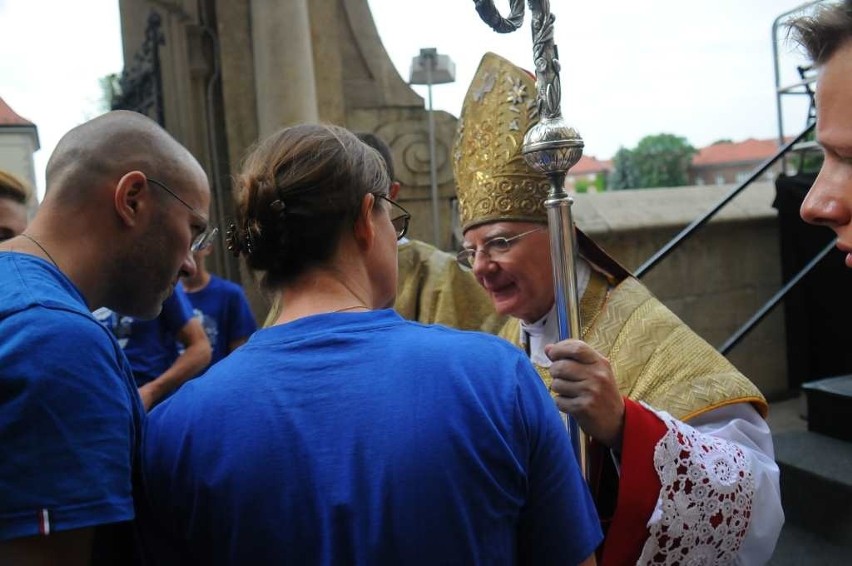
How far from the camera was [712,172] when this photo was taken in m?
60.1

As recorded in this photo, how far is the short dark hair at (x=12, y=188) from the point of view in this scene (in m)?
2.46

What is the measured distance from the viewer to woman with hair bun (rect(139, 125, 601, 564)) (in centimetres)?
103

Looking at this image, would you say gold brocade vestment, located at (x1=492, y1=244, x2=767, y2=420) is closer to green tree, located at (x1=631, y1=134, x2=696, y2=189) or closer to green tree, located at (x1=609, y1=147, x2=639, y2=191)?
green tree, located at (x1=609, y1=147, x2=639, y2=191)

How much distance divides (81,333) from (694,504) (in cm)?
126

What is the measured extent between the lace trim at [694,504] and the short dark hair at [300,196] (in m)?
0.88

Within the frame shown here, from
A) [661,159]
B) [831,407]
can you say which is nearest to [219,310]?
[831,407]

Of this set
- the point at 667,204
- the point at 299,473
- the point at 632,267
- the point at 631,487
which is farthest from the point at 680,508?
the point at 667,204

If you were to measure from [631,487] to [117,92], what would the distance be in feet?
21.2

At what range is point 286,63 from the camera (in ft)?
16.4

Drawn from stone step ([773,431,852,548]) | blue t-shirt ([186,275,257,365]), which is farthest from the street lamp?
stone step ([773,431,852,548])

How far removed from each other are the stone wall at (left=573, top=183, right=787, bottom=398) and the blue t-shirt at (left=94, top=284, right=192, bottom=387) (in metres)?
2.60

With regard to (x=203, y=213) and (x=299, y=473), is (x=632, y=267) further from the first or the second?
(x=299, y=473)

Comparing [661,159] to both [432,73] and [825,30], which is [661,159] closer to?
[432,73]

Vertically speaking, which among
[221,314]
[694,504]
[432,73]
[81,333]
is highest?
[432,73]
